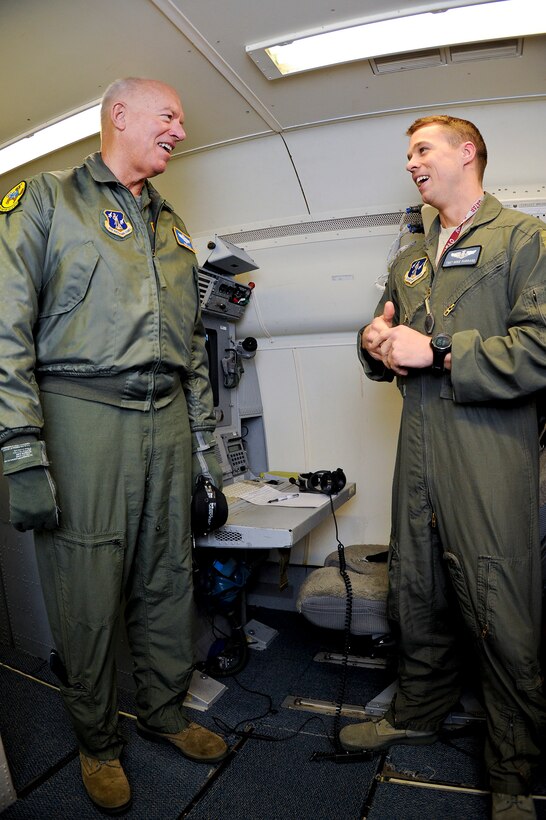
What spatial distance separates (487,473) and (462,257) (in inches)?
28.4

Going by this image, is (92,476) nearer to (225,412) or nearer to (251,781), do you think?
(251,781)

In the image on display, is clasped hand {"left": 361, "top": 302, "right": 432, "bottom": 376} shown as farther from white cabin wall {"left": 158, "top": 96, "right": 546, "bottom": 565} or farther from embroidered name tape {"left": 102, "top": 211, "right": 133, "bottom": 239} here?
white cabin wall {"left": 158, "top": 96, "right": 546, "bottom": 565}

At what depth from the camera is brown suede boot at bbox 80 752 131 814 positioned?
5.54ft

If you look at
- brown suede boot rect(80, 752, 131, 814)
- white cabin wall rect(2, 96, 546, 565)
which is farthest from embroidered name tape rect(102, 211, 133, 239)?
brown suede boot rect(80, 752, 131, 814)

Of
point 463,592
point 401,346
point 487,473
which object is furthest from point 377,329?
point 463,592

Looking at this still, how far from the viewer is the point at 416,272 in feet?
6.33

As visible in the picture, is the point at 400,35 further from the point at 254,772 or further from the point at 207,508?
the point at 254,772

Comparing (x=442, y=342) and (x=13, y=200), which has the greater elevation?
(x=13, y=200)

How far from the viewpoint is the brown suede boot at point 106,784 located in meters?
1.69

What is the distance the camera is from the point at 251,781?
6.11 feet

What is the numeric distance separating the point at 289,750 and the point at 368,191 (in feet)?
9.09

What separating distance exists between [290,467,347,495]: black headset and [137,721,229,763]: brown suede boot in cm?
121

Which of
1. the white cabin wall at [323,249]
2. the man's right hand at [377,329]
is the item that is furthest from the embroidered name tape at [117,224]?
the white cabin wall at [323,249]

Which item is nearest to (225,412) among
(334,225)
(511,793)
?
(334,225)
